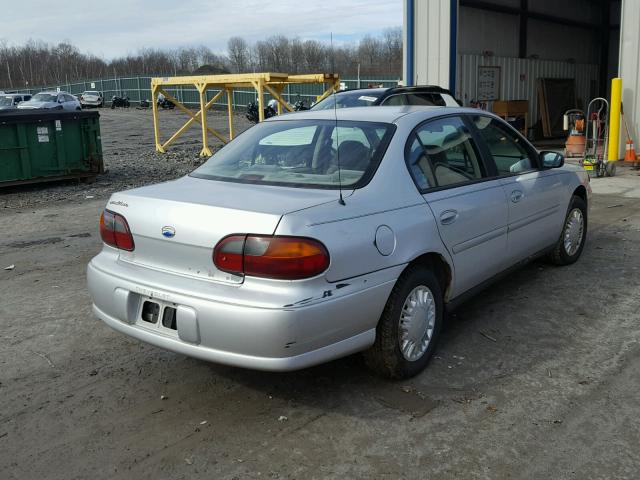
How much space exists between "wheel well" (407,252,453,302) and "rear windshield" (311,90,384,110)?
6.02m

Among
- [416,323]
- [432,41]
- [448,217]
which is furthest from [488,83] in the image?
[416,323]

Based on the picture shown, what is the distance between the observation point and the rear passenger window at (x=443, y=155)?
392 centimetres

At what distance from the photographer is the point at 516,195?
15.5ft

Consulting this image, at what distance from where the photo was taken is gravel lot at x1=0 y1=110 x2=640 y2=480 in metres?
2.95

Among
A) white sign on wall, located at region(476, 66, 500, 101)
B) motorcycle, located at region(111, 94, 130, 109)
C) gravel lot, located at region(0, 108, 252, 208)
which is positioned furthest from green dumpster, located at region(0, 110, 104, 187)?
motorcycle, located at region(111, 94, 130, 109)

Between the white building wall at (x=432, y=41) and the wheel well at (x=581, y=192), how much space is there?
955 cm

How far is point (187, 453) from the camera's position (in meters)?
3.04

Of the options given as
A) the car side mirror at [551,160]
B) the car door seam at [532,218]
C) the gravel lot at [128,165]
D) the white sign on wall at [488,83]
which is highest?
the white sign on wall at [488,83]

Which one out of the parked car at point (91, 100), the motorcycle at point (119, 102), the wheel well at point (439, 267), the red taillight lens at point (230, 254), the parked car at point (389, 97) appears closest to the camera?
the red taillight lens at point (230, 254)

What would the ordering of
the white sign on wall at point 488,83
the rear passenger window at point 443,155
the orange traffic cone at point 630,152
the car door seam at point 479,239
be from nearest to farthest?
the rear passenger window at point 443,155 < the car door seam at point 479,239 < the orange traffic cone at point 630,152 < the white sign on wall at point 488,83

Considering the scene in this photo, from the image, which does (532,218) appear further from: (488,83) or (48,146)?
(488,83)

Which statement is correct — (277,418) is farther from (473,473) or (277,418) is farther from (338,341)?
→ (473,473)

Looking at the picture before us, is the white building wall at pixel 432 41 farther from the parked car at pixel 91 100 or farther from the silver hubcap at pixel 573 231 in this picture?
the parked car at pixel 91 100

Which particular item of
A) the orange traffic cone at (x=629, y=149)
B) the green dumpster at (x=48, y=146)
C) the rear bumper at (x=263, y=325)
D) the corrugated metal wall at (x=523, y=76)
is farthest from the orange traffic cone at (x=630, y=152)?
the rear bumper at (x=263, y=325)
